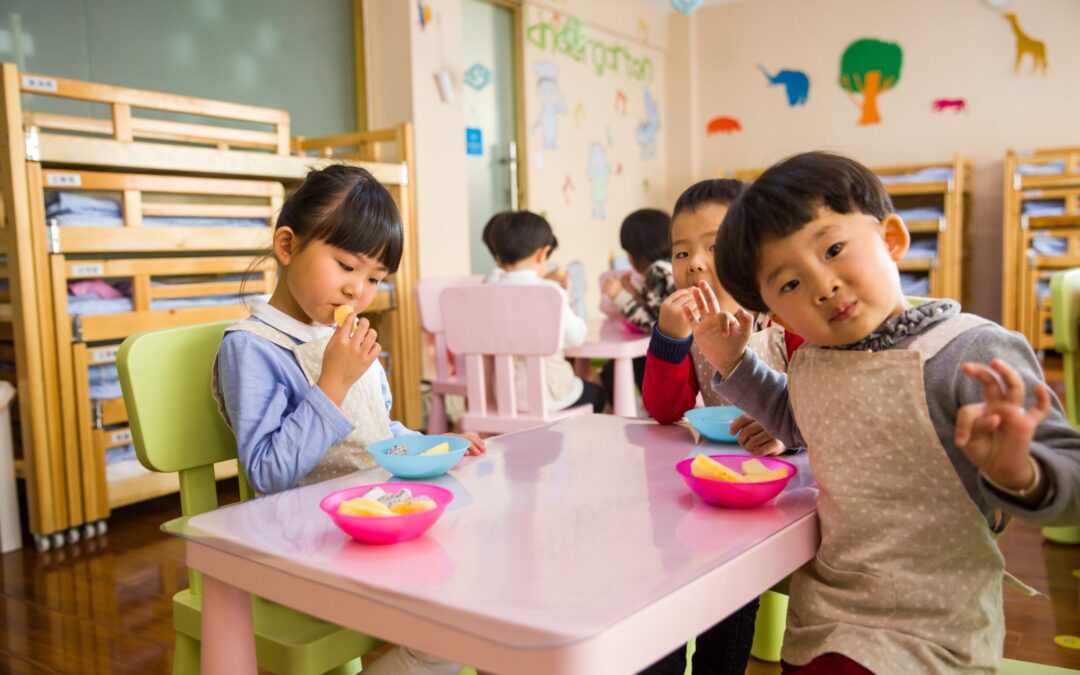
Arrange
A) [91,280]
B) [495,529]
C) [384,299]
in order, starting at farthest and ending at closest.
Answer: [384,299] → [91,280] → [495,529]

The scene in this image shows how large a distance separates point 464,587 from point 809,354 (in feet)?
1.59

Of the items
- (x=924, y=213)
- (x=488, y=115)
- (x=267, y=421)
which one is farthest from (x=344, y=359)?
(x=924, y=213)

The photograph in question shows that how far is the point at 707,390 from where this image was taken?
155 cm

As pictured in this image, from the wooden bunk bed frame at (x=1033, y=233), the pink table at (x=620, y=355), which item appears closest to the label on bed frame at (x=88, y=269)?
the pink table at (x=620, y=355)

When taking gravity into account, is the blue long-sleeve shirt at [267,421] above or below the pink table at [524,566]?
above

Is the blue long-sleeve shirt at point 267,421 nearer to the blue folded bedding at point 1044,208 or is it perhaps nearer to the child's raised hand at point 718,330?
the child's raised hand at point 718,330

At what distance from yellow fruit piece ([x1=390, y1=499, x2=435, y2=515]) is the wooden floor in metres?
1.15

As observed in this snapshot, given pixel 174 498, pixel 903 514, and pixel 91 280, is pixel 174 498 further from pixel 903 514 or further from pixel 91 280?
pixel 903 514

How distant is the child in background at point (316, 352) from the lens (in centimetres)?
118

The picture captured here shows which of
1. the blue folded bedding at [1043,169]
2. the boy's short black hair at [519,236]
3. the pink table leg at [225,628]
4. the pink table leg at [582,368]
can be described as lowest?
the pink table leg at [582,368]

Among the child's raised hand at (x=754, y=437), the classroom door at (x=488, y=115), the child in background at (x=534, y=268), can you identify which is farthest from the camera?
the classroom door at (x=488, y=115)

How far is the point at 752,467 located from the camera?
92 centimetres

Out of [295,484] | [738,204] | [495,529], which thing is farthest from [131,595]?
[738,204]

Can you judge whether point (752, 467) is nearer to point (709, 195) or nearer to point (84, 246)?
point (709, 195)
